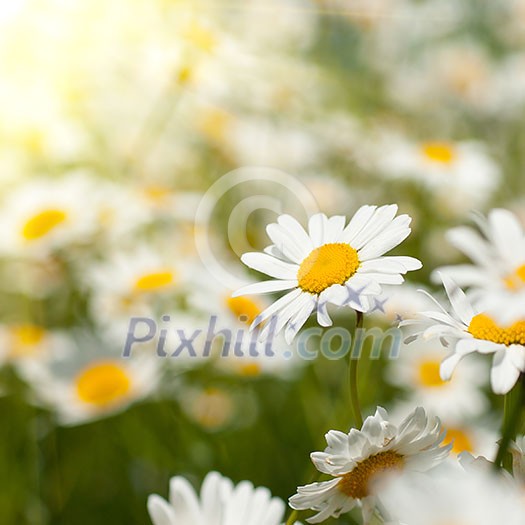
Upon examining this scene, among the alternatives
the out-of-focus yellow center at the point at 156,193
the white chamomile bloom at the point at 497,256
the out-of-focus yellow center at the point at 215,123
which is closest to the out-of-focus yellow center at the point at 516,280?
the white chamomile bloom at the point at 497,256

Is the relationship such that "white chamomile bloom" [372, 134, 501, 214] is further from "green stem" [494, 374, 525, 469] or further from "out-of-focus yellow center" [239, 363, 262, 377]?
"green stem" [494, 374, 525, 469]

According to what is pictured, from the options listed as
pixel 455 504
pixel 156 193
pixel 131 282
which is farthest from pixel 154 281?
pixel 455 504

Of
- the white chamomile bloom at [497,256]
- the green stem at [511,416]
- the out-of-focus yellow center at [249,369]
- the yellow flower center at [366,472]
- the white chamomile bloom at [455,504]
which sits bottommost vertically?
the white chamomile bloom at [455,504]

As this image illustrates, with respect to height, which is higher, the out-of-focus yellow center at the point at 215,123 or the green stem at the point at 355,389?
the out-of-focus yellow center at the point at 215,123

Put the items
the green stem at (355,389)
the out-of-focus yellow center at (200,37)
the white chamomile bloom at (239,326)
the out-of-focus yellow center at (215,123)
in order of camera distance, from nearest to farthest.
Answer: the green stem at (355,389) < the white chamomile bloom at (239,326) < the out-of-focus yellow center at (200,37) < the out-of-focus yellow center at (215,123)

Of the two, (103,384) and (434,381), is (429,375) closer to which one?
(434,381)

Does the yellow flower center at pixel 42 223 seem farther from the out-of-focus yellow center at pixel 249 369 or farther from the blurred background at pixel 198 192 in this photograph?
the out-of-focus yellow center at pixel 249 369

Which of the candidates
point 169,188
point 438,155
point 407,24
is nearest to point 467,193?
point 438,155
